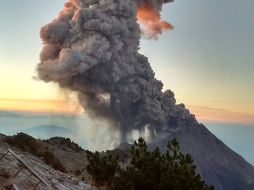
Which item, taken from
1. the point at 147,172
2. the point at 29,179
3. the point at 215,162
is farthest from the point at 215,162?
the point at 29,179

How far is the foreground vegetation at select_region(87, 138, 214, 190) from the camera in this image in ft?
55.3

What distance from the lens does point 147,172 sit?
17.5 m

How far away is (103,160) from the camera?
1841cm

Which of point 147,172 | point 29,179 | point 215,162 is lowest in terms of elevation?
point 29,179

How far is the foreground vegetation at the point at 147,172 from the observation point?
16.9 m

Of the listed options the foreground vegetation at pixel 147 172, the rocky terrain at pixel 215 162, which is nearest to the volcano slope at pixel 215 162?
the rocky terrain at pixel 215 162

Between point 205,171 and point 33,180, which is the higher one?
point 205,171

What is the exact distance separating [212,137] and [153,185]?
119m

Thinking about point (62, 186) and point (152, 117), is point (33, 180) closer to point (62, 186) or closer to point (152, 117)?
point (62, 186)

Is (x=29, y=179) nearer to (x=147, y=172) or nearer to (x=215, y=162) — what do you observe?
(x=147, y=172)

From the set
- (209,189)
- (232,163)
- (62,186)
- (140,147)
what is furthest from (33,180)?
(232,163)

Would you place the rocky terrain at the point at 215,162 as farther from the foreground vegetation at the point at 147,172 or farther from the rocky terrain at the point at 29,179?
the rocky terrain at the point at 29,179

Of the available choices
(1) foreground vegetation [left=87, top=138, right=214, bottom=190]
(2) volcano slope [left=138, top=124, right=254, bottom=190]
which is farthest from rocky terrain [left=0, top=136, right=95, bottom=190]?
(2) volcano slope [left=138, top=124, right=254, bottom=190]

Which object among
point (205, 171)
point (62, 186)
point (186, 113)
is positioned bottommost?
point (62, 186)
